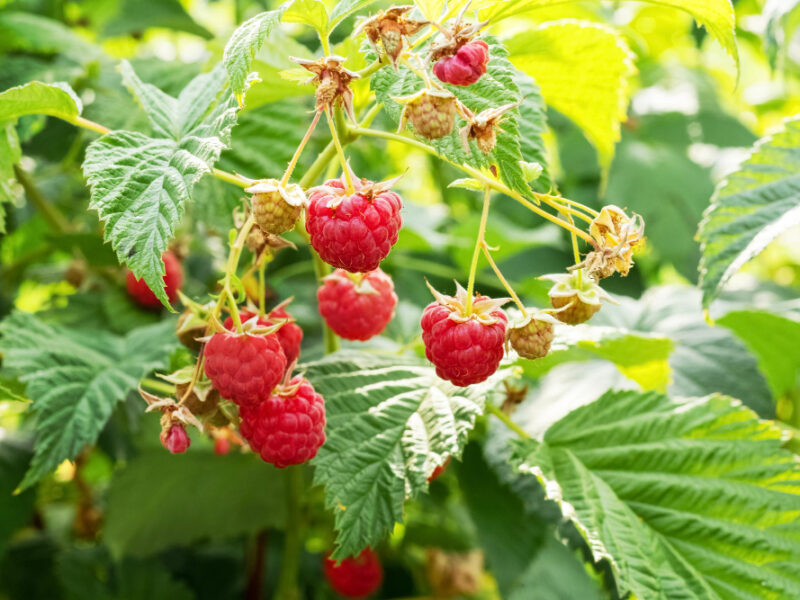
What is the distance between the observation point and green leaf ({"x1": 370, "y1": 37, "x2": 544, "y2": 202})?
618 mm

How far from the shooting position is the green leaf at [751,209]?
2.56 feet

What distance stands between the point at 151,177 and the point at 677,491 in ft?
2.05

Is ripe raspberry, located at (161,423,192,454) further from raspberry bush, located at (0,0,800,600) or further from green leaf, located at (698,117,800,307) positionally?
green leaf, located at (698,117,800,307)

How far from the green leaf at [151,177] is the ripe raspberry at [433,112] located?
155mm

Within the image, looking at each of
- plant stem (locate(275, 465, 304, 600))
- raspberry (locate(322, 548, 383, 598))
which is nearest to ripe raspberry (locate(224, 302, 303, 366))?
plant stem (locate(275, 465, 304, 600))

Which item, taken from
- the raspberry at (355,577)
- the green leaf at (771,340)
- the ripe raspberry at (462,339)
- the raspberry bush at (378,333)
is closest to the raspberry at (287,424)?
the raspberry bush at (378,333)

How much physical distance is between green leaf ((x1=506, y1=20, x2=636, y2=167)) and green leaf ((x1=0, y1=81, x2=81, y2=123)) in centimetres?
45

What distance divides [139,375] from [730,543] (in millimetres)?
685

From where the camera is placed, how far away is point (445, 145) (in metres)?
0.61

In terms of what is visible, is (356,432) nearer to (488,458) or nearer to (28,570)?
(488,458)

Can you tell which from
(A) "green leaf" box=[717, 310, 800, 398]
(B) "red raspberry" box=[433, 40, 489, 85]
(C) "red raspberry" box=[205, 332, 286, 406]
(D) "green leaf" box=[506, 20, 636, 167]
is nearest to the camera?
(B) "red raspberry" box=[433, 40, 489, 85]

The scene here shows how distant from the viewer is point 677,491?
2.77 feet

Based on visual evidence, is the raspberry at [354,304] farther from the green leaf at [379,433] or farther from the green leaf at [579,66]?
the green leaf at [579,66]

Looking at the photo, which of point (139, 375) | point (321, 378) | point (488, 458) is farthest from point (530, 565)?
point (139, 375)
